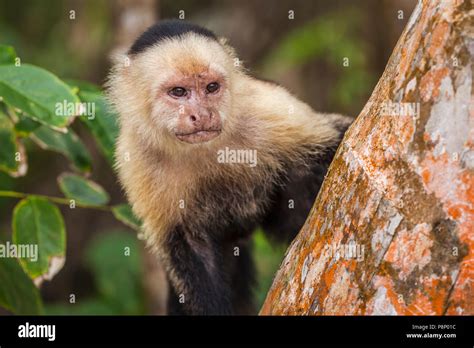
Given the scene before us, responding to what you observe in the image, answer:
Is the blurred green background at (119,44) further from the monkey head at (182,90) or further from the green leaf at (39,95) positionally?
the green leaf at (39,95)

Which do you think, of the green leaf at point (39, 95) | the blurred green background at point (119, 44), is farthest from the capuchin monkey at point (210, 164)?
the blurred green background at point (119, 44)

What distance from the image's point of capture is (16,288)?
304 cm

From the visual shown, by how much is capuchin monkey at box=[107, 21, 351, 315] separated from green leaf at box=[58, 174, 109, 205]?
0.16m

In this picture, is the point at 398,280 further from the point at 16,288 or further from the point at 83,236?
the point at 83,236

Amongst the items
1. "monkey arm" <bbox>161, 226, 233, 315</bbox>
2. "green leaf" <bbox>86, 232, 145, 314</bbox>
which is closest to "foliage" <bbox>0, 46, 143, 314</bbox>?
"monkey arm" <bbox>161, 226, 233, 315</bbox>

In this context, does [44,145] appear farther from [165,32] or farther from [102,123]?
[165,32]

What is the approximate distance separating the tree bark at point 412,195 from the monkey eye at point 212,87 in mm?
1091

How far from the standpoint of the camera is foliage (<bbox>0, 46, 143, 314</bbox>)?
110 inches

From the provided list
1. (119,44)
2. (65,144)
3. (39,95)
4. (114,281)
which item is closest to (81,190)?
(65,144)

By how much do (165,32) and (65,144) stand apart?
80cm

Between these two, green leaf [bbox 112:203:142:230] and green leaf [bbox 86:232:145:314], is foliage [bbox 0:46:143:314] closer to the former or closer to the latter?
green leaf [bbox 112:203:142:230]

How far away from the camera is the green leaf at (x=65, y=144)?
333 cm

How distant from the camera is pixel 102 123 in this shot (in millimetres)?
3375
